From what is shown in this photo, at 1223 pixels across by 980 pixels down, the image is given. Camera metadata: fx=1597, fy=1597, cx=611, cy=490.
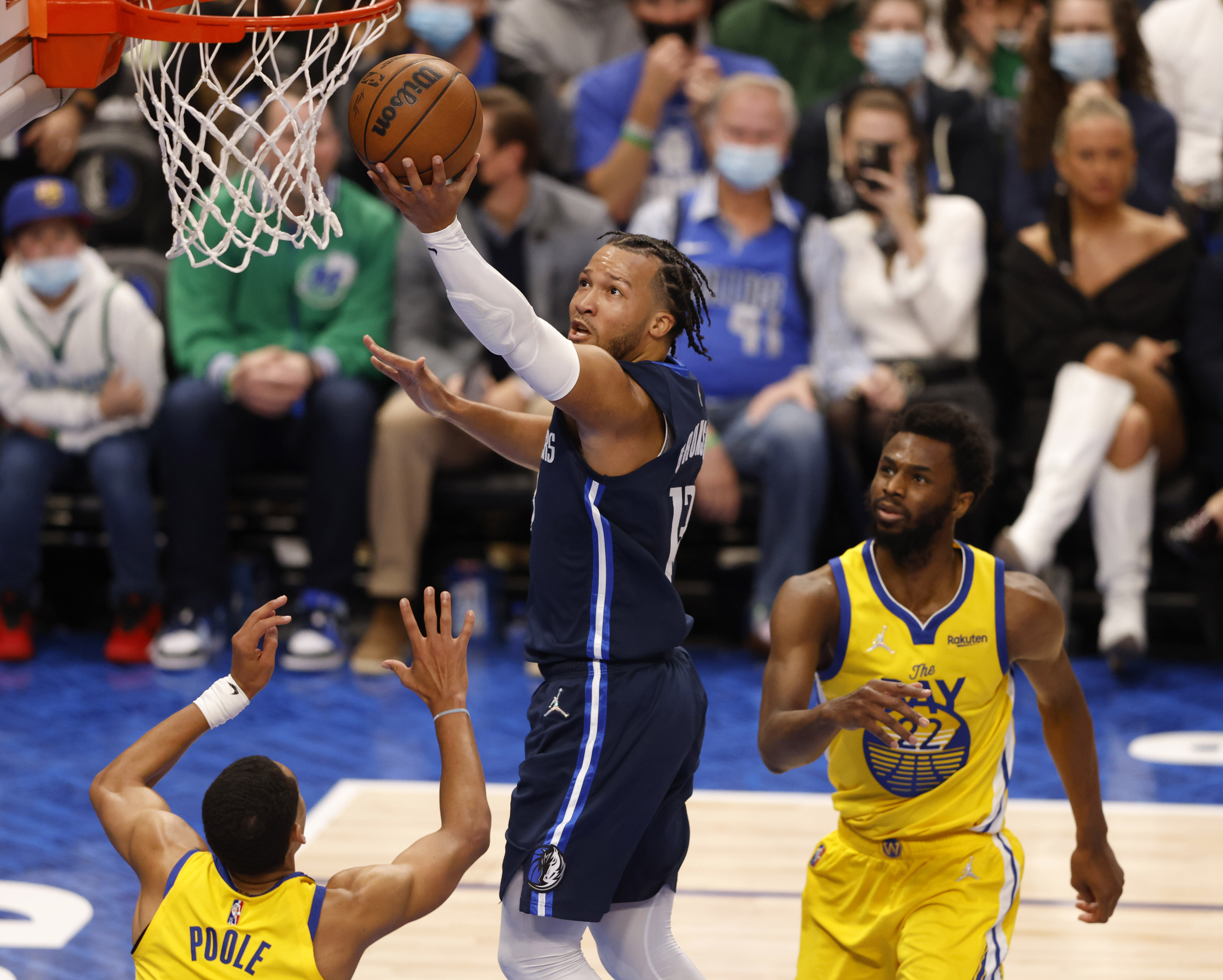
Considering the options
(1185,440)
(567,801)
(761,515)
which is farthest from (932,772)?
(1185,440)

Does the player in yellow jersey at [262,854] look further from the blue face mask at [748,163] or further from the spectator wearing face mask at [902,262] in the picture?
the blue face mask at [748,163]

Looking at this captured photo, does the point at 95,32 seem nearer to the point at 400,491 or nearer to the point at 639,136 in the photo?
the point at 400,491

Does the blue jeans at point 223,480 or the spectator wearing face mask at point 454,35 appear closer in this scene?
the blue jeans at point 223,480

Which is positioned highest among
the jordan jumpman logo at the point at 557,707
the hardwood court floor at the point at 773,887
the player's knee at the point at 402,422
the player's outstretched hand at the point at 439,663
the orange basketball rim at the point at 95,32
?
the orange basketball rim at the point at 95,32

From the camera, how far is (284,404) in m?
6.51

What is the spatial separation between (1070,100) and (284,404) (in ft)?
11.7

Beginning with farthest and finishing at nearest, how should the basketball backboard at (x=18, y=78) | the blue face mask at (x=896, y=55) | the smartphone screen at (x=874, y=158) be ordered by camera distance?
the blue face mask at (x=896, y=55) < the smartphone screen at (x=874, y=158) < the basketball backboard at (x=18, y=78)

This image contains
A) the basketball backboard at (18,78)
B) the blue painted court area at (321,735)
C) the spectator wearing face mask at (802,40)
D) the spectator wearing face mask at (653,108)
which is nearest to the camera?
the basketball backboard at (18,78)

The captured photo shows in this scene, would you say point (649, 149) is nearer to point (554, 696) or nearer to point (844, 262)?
point (844, 262)

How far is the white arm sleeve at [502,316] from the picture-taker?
2.64 metres

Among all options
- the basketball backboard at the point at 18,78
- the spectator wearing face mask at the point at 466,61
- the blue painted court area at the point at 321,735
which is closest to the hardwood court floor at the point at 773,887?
the blue painted court area at the point at 321,735

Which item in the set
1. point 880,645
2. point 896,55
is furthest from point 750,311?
point 880,645

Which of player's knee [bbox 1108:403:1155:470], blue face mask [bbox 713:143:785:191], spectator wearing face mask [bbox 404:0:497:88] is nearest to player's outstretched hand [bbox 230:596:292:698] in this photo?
blue face mask [bbox 713:143:785:191]

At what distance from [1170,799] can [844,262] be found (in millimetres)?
2681
